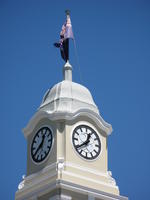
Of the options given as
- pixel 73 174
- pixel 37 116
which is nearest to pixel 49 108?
pixel 37 116

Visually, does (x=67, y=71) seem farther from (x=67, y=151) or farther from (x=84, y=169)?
(x=84, y=169)

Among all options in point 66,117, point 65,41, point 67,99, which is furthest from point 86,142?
point 65,41

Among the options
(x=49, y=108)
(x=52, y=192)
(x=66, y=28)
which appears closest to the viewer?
(x=52, y=192)

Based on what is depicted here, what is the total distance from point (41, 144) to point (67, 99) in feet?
9.71

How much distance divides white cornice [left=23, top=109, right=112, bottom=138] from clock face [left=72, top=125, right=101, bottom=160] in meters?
0.66

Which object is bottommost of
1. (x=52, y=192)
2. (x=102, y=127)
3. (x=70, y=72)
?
(x=52, y=192)

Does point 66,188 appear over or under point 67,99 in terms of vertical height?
under

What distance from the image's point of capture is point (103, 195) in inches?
2074

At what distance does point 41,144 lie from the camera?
54438mm

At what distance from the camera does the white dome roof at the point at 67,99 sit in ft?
179

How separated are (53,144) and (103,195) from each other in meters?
3.89

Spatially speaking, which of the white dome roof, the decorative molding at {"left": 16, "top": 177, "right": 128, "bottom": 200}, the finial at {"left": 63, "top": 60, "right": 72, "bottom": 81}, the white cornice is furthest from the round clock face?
the finial at {"left": 63, "top": 60, "right": 72, "bottom": 81}

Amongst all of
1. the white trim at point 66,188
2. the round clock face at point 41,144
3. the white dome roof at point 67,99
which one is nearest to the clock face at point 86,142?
the white dome roof at point 67,99

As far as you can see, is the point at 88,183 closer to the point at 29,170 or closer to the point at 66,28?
the point at 29,170
